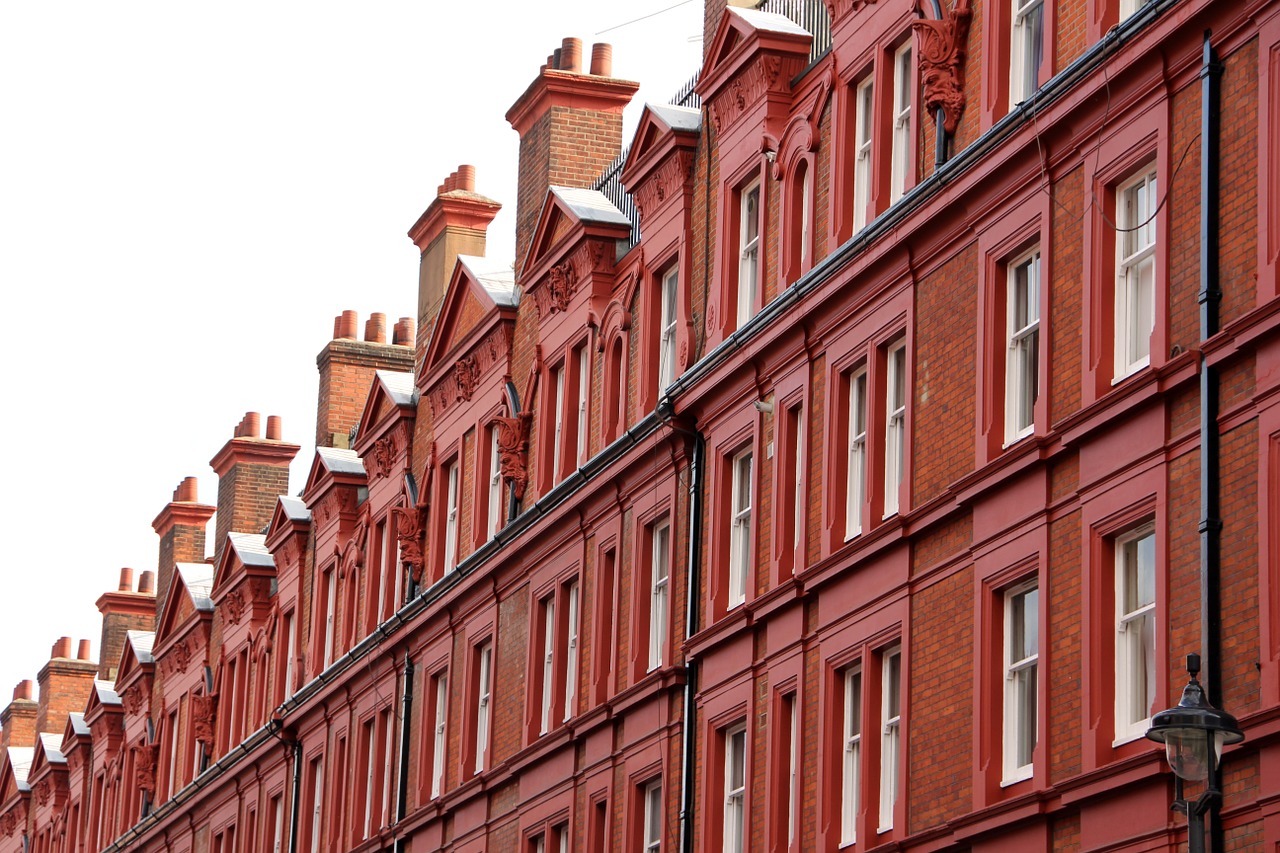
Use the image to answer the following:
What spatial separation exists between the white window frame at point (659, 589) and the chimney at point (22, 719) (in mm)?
59102

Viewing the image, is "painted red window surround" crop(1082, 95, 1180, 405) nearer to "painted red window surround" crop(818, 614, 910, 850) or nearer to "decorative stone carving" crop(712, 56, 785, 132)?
"painted red window surround" crop(818, 614, 910, 850)

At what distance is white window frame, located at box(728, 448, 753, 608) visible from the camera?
3606 centimetres

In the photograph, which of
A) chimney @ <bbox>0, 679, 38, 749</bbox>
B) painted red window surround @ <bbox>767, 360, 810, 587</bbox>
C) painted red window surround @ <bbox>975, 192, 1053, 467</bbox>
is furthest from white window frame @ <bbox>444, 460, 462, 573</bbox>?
chimney @ <bbox>0, 679, 38, 749</bbox>

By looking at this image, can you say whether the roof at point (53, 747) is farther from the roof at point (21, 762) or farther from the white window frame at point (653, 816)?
the white window frame at point (653, 816)

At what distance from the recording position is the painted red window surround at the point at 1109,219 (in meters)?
26.7

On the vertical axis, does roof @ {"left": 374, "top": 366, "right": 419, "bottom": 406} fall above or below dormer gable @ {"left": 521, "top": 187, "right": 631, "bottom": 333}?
above

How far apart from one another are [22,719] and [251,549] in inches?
1404

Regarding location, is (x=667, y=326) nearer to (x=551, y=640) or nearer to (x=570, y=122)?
(x=551, y=640)

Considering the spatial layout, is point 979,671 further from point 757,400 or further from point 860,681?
point 757,400

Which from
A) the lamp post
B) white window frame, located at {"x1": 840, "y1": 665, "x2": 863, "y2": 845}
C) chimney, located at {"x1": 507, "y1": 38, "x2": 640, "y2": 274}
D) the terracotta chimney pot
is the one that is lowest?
the lamp post

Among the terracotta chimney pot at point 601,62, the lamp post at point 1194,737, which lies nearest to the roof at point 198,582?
the terracotta chimney pot at point 601,62

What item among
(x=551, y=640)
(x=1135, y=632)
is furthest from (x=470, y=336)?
(x=1135, y=632)

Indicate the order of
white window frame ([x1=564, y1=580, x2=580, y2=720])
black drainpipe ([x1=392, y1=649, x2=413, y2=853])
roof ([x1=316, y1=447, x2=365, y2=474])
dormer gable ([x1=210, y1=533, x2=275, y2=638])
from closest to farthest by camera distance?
1. white window frame ([x1=564, y1=580, x2=580, y2=720])
2. black drainpipe ([x1=392, y1=649, x2=413, y2=853])
3. roof ([x1=316, y1=447, x2=365, y2=474])
4. dormer gable ([x1=210, y1=533, x2=275, y2=638])

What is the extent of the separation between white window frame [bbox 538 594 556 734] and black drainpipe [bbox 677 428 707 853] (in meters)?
5.78
